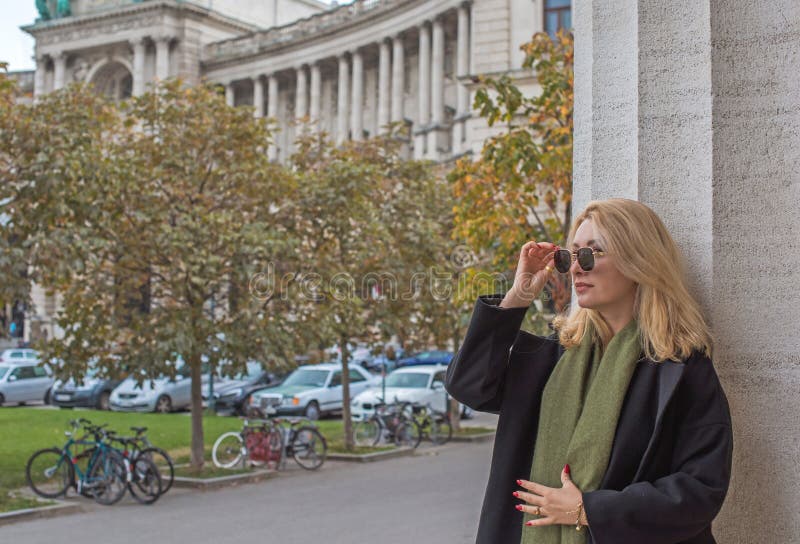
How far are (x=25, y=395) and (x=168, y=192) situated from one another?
18.3 meters

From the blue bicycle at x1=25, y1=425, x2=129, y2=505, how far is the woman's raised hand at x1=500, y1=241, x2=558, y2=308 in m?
13.1

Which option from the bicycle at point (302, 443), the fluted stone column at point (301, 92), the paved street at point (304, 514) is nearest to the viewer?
the paved street at point (304, 514)

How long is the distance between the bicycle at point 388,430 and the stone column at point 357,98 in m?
52.9

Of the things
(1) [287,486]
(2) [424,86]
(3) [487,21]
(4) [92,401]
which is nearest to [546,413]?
(1) [287,486]

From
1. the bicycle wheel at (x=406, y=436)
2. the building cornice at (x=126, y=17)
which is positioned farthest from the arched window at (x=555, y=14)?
the building cornice at (x=126, y=17)

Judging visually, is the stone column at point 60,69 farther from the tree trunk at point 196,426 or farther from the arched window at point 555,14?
the tree trunk at point 196,426

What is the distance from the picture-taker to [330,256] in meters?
22.1

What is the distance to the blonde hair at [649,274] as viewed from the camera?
2.92 m

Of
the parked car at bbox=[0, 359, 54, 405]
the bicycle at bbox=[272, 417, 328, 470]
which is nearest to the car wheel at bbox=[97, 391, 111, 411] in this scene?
the parked car at bbox=[0, 359, 54, 405]

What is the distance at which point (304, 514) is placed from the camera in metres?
14.4

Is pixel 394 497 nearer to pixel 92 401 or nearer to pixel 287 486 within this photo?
pixel 287 486

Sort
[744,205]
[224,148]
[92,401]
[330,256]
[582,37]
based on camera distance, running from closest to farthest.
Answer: [744,205]
[582,37]
[224,148]
[330,256]
[92,401]

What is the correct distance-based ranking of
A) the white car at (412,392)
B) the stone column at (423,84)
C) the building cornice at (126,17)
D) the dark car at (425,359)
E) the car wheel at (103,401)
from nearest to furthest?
the white car at (412,392) → the car wheel at (103,401) → the dark car at (425,359) → the stone column at (423,84) → the building cornice at (126,17)

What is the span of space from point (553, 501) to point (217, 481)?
15649 mm
